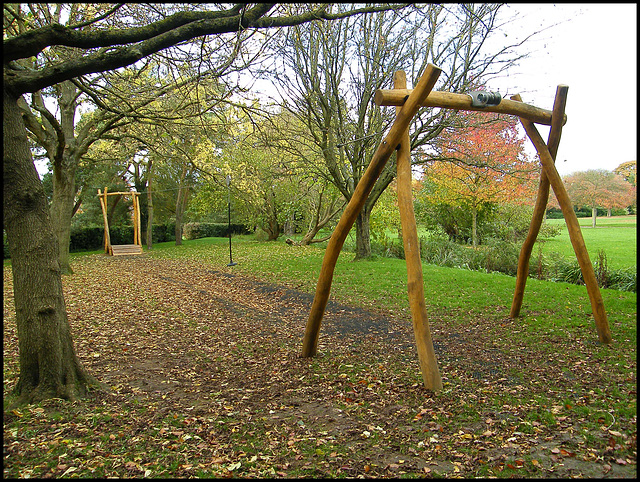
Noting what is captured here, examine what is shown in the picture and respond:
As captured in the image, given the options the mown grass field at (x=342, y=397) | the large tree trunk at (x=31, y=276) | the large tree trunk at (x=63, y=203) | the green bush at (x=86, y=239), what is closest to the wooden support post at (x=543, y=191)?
the mown grass field at (x=342, y=397)

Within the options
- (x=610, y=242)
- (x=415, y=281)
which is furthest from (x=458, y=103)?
(x=610, y=242)

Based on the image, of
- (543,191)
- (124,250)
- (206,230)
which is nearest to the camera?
(543,191)

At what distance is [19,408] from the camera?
3898 millimetres

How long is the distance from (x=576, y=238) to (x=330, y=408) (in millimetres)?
4312

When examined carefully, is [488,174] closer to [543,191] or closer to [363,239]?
[363,239]

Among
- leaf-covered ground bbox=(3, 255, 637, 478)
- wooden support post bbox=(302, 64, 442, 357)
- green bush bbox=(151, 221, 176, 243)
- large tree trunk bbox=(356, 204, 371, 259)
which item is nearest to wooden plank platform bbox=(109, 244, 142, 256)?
green bush bbox=(151, 221, 176, 243)

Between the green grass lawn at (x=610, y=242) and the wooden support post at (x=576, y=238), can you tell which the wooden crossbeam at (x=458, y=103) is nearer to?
the wooden support post at (x=576, y=238)

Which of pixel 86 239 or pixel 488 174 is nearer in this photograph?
pixel 488 174

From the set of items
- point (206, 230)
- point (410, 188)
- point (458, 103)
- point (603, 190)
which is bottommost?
point (206, 230)

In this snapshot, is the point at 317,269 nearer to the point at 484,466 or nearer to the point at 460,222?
the point at 460,222

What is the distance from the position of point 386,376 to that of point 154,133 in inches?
438

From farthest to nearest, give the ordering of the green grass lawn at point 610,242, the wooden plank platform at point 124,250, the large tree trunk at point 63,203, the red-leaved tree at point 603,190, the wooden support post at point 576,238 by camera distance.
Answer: the wooden plank platform at point 124,250, the red-leaved tree at point 603,190, the green grass lawn at point 610,242, the large tree trunk at point 63,203, the wooden support post at point 576,238

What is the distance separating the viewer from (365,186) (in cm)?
508

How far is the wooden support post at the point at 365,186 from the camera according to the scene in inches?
183
